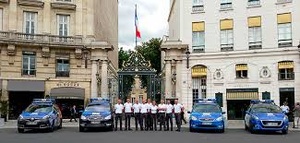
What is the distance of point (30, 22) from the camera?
3719 cm

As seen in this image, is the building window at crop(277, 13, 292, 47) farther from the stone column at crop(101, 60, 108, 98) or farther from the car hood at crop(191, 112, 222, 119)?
the stone column at crop(101, 60, 108, 98)

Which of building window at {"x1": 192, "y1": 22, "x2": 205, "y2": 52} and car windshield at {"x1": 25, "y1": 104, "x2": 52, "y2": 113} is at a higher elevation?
building window at {"x1": 192, "y1": 22, "x2": 205, "y2": 52}

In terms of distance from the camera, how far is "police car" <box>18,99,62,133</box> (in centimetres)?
2255

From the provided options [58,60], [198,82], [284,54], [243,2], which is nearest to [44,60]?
[58,60]

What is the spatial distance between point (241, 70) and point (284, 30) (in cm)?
450

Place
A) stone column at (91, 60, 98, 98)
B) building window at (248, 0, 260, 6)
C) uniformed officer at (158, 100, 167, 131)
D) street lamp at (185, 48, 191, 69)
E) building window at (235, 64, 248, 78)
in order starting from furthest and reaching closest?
stone column at (91, 60, 98, 98)
street lamp at (185, 48, 191, 69)
building window at (248, 0, 260, 6)
building window at (235, 64, 248, 78)
uniformed officer at (158, 100, 167, 131)

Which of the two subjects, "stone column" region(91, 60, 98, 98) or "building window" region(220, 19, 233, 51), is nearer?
"building window" region(220, 19, 233, 51)

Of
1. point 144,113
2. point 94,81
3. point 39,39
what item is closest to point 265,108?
point 144,113

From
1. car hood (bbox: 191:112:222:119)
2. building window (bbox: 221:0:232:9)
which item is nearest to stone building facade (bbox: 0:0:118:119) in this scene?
building window (bbox: 221:0:232:9)

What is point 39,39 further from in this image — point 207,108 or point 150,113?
point 207,108

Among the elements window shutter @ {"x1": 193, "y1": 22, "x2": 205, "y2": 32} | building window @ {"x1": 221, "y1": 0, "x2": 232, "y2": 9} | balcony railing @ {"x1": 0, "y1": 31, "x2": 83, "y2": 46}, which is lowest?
balcony railing @ {"x1": 0, "y1": 31, "x2": 83, "y2": 46}

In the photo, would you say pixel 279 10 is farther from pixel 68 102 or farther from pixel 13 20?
pixel 13 20

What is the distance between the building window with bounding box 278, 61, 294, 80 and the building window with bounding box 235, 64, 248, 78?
2578 millimetres

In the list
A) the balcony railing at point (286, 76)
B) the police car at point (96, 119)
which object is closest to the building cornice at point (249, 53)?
the balcony railing at point (286, 76)
